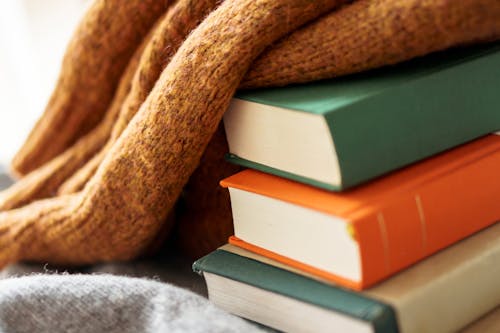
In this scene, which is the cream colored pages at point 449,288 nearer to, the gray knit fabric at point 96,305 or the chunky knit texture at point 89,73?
the gray knit fabric at point 96,305

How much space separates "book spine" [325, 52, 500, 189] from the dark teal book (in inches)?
2.8

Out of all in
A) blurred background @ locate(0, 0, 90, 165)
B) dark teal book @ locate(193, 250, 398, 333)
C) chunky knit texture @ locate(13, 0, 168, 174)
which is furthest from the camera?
blurred background @ locate(0, 0, 90, 165)

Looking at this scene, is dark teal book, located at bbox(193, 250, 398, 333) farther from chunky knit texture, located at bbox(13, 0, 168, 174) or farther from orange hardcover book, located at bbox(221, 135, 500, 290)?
chunky knit texture, located at bbox(13, 0, 168, 174)

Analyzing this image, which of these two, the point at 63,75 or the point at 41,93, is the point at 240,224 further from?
the point at 41,93

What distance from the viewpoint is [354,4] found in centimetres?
46

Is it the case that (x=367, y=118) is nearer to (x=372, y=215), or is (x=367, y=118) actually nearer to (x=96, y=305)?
(x=372, y=215)

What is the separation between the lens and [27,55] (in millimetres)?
1093

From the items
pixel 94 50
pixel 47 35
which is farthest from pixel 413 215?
pixel 47 35

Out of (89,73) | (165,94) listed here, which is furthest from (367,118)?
(89,73)

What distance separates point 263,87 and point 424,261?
16cm

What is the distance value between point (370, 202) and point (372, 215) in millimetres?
12

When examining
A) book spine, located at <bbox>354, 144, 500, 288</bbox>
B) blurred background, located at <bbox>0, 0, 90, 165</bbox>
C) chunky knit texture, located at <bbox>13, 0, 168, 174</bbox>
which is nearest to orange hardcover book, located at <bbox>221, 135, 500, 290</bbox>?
→ book spine, located at <bbox>354, 144, 500, 288</bbox>

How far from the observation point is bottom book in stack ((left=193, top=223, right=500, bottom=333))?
417 millimetres

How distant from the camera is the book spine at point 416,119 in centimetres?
43
